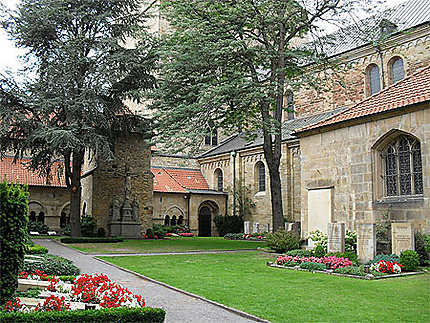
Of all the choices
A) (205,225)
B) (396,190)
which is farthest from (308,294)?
(205,225)

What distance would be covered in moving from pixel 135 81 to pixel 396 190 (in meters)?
16.3

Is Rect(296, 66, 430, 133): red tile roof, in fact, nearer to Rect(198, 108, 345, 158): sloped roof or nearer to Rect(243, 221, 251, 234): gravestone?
Rect(198, 108, 345, 158): sloped roof

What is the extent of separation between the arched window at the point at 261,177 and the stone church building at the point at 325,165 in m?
0.08

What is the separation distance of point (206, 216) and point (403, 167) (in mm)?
26891

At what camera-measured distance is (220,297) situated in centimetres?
918

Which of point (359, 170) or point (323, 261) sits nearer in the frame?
point (323, 261)

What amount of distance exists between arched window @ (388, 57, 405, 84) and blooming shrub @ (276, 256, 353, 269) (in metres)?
18.4

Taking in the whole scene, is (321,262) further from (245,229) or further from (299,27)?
(245,229)

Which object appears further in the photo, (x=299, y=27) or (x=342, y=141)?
(x=299, y=27)

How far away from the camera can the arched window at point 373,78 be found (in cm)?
3023

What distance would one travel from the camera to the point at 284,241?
60.4ft

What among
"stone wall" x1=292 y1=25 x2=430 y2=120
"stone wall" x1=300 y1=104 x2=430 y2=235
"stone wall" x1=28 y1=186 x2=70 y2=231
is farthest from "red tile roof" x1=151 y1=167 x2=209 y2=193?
"stone wall" x1=300 y1=104 x2=430 y2=235

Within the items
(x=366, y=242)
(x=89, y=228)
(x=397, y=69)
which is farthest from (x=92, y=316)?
(x=397, y=69)

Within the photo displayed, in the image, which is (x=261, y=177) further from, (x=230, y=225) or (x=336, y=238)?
Result: (x=336, y=238)
